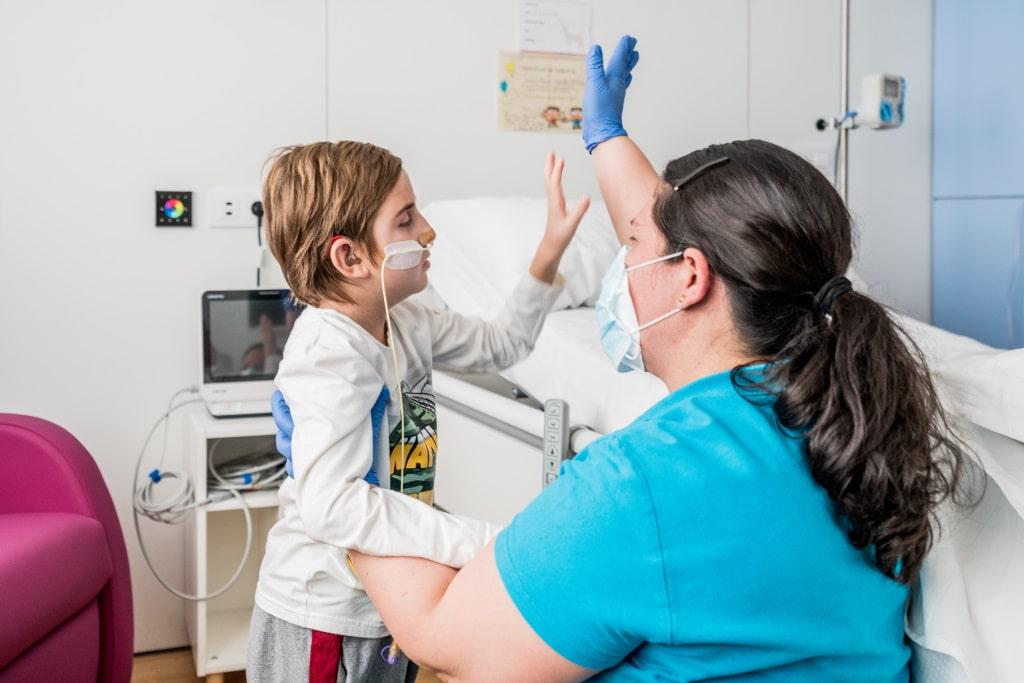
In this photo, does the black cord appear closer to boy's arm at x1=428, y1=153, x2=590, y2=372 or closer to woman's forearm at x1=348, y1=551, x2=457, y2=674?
boy's arm at x1=428, y1=153, x2=590, y2=372

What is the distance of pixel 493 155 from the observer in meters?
2.58

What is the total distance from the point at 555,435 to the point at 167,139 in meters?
1.32

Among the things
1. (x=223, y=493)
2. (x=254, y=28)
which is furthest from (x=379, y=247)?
(x=254, y=28)

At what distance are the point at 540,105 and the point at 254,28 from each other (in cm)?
73

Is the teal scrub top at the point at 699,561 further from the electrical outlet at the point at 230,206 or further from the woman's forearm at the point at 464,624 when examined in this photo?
the electrical outlet at the point at 230,206

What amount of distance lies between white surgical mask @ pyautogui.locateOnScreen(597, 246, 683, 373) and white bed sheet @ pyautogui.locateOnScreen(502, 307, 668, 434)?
34cm

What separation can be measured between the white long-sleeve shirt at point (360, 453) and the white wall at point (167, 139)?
1.04 meters

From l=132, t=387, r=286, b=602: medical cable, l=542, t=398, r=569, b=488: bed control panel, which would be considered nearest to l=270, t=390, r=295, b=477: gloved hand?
l=542, t=398, r=569, b=488: bed control panel

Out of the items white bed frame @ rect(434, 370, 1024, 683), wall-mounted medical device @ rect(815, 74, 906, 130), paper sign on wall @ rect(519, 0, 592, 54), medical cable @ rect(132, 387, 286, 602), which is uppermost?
paper sign on wall @ rect(519, 0, 592, 54)

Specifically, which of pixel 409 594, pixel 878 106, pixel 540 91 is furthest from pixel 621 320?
pixel 878 106

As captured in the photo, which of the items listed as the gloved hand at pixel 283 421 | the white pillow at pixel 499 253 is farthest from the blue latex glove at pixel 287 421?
the white pillow at pixel 499 253

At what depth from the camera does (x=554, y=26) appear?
2.59 meters

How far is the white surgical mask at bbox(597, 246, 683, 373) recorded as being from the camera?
3.39 ft

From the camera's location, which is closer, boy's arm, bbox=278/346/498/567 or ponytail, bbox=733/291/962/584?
ponytail, bbox=733/291/962/584
